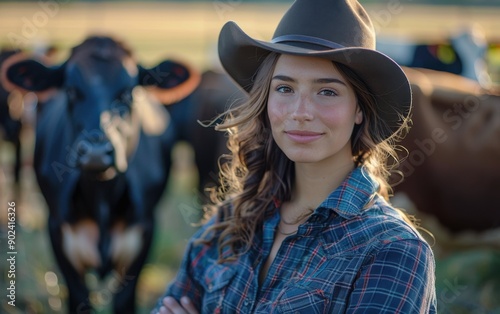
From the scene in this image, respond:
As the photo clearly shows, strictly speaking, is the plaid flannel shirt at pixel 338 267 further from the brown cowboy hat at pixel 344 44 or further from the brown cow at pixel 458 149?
the brown cow at pixel 458 149

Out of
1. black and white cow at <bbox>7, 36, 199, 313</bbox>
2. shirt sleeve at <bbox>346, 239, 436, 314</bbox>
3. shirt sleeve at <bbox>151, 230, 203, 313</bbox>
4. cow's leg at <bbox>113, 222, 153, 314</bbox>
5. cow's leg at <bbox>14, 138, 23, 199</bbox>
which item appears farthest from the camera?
cow's leg at <bbox>14, 138, 23, 199</bbox>

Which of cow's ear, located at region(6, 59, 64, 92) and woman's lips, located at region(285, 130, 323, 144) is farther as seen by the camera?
cow's ear, located at region(6, 59, 64, 92)

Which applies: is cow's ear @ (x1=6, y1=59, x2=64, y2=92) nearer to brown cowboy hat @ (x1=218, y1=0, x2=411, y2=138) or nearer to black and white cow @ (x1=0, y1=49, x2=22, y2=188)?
black and white cow @ (x1=0, y1=49, x2=22, y2=188)

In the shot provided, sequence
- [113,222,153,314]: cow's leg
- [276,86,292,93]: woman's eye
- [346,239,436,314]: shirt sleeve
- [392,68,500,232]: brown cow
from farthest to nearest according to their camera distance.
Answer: [392,68,500,232]: brown cow → [113,222,153,314]: cow's leg → [276,86,292,93]: woman's eye → [346,239,436,314]: shirt sleeve

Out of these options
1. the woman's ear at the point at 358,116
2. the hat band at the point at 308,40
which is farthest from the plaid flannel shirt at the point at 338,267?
the hat band at the point at 308,40

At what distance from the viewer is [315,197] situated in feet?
7.02

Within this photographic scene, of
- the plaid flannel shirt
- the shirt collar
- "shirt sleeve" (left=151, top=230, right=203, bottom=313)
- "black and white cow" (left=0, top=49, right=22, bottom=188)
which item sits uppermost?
the shirt collar

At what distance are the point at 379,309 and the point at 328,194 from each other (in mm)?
440

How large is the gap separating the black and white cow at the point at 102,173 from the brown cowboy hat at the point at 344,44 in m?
2.73

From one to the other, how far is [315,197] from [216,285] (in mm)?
371

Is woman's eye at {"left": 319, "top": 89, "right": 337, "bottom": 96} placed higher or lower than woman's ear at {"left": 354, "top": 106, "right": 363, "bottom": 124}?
higher

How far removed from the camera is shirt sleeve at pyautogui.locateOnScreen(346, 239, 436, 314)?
5.78 ft

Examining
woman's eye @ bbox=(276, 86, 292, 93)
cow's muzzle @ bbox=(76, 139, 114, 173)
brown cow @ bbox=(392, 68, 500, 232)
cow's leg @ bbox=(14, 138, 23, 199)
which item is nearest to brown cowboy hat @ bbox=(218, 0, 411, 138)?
woman's eye @ bbox=(276, 86, 292, 93)

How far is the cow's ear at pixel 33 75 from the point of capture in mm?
5078
